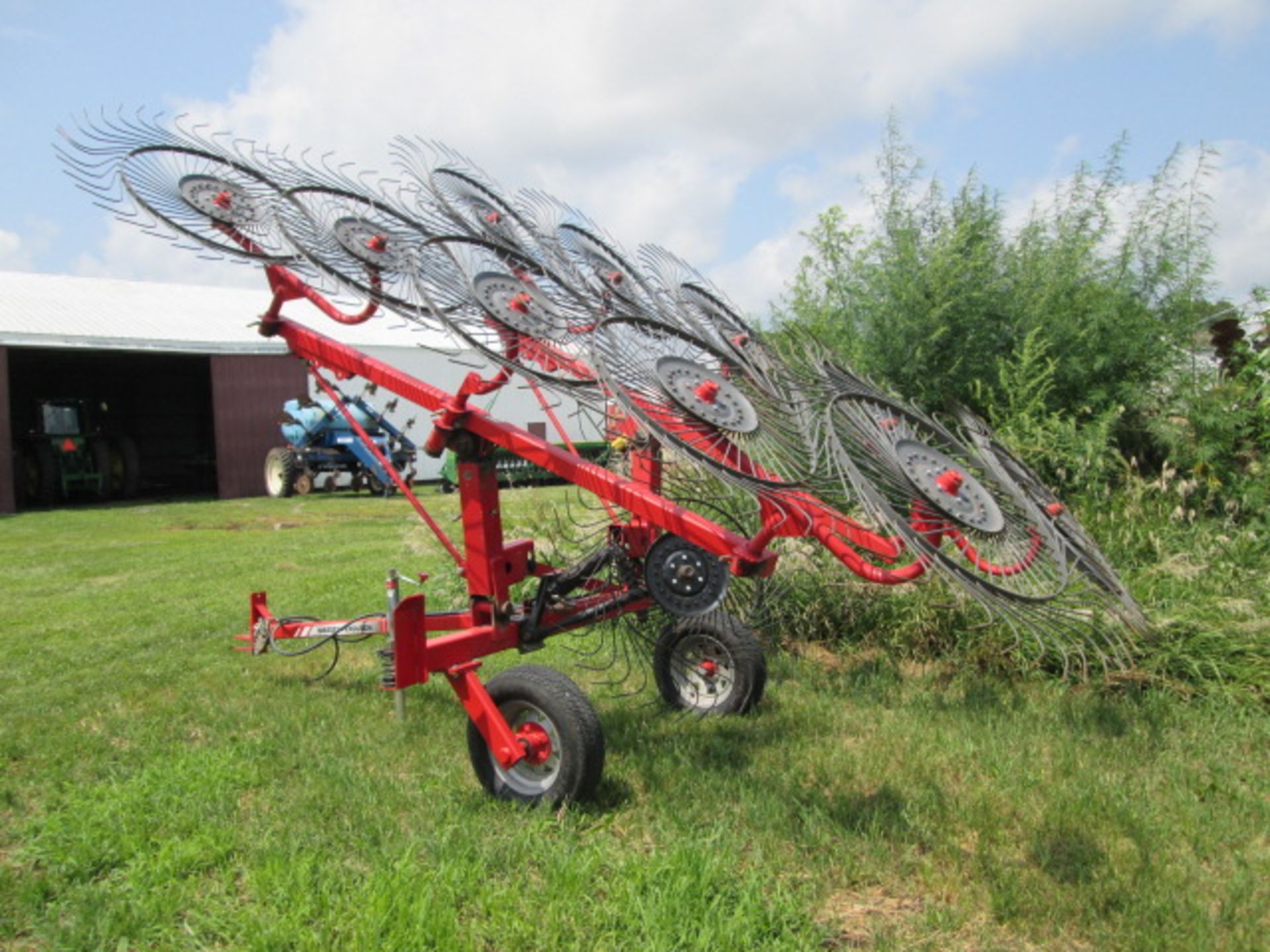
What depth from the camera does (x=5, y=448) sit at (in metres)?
18.0

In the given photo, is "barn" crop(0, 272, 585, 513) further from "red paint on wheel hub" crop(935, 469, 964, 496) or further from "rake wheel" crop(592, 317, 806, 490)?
"red paint on wheel hub" crop(935, 469, 964, 496)

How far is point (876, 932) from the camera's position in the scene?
2.60 meters

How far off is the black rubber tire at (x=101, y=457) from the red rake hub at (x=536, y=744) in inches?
848

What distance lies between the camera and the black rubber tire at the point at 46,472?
20.6 meters

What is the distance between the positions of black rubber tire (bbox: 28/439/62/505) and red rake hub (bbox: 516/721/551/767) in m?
21.2

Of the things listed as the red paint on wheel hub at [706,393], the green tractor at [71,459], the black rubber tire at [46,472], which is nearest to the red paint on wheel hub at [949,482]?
the red paint on wheel hub at [706,393]

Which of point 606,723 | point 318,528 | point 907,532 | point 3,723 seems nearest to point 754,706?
point 606,723

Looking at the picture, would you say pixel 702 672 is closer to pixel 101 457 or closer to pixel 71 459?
pixel 71 459

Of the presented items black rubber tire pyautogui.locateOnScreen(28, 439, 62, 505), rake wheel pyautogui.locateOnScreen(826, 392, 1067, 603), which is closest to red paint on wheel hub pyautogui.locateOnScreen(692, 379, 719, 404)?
rake wheel pyautogui.locateOnScreen(826, 392, 1067, 603)

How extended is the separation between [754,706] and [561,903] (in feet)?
6.08

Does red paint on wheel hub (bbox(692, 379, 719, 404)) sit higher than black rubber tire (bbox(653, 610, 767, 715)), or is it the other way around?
red paint on wheel hub (bbox(692, 379, 719, 404))

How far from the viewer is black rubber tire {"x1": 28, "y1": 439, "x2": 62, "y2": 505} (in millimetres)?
20578

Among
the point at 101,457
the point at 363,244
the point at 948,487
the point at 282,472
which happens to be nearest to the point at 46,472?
the point at 101,457

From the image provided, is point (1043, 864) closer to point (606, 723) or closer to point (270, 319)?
point (606, 723)
